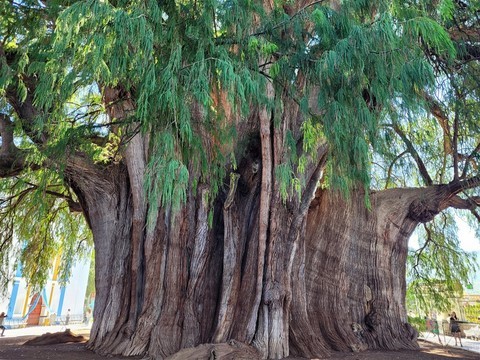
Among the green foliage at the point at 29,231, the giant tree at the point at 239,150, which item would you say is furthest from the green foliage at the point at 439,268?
the green foliage at the point at 29,231

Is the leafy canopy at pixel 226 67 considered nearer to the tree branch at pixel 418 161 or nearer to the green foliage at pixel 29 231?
the tree branch at pixel 418 161

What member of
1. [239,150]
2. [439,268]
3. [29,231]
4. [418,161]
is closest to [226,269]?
[239,150]

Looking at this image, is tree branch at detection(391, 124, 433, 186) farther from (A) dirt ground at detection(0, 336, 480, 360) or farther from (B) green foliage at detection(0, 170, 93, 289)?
(B) green foliage at detection(0, 170, 93, 289)

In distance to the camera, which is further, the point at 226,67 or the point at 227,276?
the point at 227,276

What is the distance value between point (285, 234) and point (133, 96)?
2506 mm

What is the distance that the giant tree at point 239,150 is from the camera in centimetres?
278

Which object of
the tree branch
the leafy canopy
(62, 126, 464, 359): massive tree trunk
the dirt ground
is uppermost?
the tree branch

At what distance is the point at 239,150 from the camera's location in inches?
211

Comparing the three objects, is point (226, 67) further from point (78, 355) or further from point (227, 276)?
point (78, 355)

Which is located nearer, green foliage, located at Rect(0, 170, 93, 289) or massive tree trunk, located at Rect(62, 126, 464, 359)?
massive tree trunk, located at Rect(62, 126, 464, 359)

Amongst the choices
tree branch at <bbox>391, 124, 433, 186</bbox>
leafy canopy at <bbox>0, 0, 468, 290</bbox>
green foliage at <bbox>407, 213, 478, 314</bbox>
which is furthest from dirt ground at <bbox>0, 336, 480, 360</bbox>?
tree branch at <bbox>391, 124, 433, 186</bbox>

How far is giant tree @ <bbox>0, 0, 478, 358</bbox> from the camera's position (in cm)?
278

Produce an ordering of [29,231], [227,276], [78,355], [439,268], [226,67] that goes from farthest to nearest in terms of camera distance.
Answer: [439,268] → [29,231] → [227,276] → [78,355] → [226,67]

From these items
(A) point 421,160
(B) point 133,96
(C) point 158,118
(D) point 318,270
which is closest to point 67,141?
(B) point 133,96
